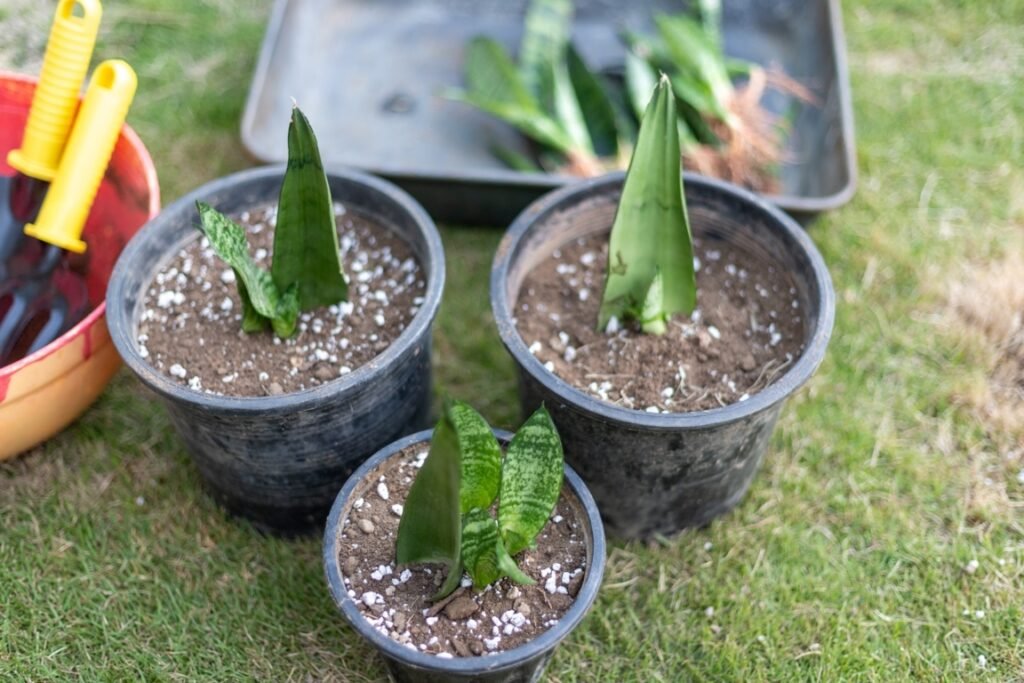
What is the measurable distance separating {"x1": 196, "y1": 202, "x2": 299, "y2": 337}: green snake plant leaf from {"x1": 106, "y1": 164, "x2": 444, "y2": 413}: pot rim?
0.45ft

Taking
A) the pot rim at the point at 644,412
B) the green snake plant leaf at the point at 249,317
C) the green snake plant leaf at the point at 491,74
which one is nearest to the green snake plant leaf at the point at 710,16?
the green snake plant leaf at the point at 491,74

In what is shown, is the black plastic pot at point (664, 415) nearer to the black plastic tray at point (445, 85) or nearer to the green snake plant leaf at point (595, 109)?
the black plastic tray at point (445, 85)

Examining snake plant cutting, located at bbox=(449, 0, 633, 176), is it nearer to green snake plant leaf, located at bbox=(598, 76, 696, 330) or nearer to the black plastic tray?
the black plastic tray

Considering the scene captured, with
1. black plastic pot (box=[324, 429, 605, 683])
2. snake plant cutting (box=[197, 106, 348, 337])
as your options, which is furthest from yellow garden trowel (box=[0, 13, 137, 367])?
black plastic pot (box=[324, 429, 605, 683])

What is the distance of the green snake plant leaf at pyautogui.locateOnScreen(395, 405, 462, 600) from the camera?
1.03 m

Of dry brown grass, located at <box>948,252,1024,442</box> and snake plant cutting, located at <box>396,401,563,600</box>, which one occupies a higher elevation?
snake plant cutting, located at <box>396,401,563,600</box>

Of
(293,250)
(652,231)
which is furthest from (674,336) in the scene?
(293,250)

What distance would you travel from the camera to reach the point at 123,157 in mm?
1706

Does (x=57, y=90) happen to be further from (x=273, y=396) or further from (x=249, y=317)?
(x=273, y=396)

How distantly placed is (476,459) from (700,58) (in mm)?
1277

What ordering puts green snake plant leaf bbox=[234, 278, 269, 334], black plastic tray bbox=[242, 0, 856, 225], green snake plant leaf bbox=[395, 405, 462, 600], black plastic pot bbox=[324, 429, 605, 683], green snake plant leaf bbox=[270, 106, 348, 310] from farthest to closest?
black plastic tray bbox=[242, 0, 856, 225], green snake plant leaf bbox=[234, 278, 269, 334], green snake plant leaf bbox=[270, 106, 348, 310], black plastic pot bbox=[324, 429, 605, 683], green snake plant leaf bbox=[395, 405, 462, 600]

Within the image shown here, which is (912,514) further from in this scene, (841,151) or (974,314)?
(841,151)

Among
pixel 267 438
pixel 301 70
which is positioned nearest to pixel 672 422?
pixel 267 438

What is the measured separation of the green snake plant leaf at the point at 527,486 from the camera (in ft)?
4.00
